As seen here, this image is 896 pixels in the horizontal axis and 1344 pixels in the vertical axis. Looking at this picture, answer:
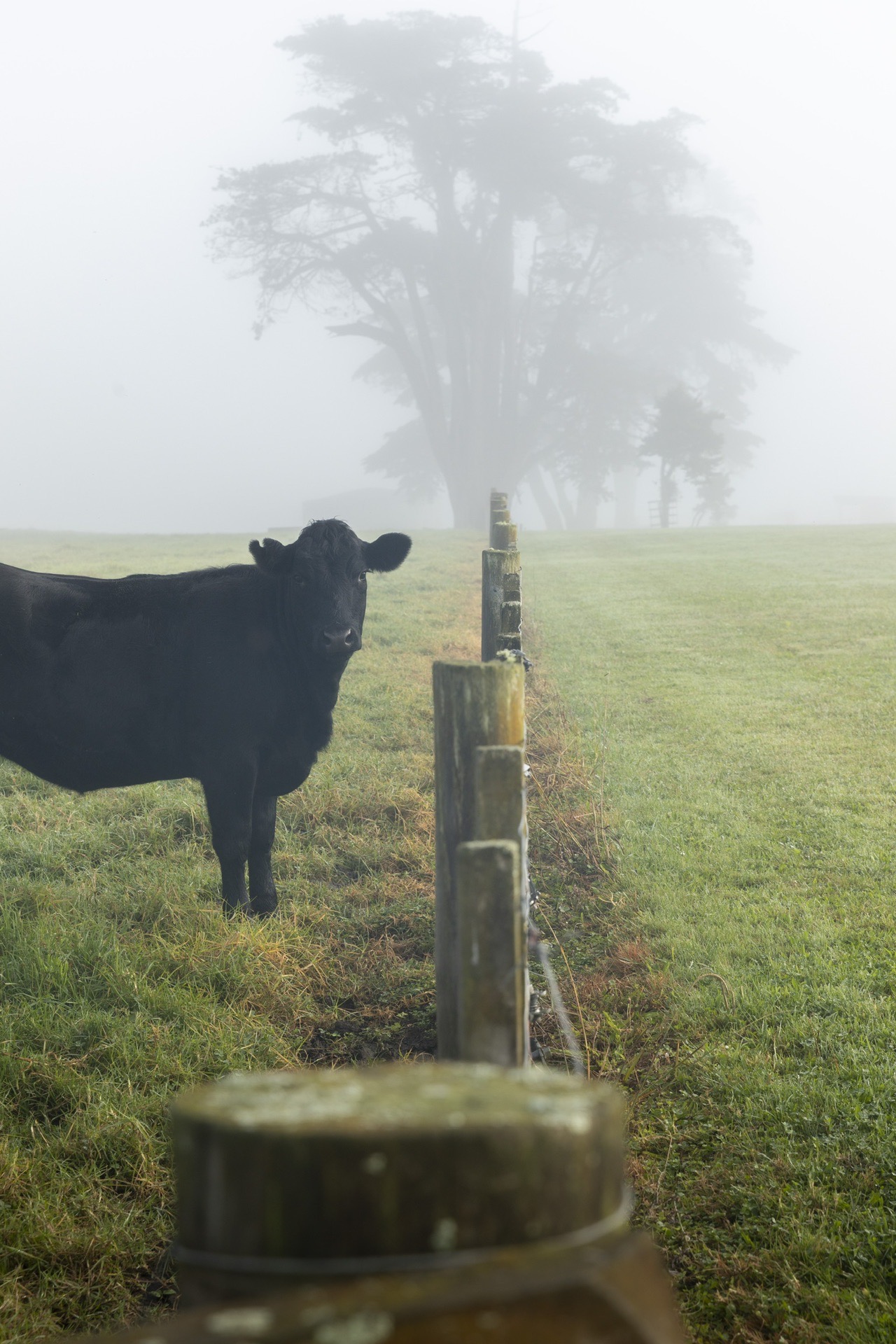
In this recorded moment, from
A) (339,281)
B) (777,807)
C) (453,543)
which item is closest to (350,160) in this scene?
(339,281)

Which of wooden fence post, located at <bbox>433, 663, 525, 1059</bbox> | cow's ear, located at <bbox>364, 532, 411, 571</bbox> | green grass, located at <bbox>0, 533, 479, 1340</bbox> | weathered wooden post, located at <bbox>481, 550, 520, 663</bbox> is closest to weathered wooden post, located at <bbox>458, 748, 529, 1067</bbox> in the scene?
wooden fence post, located at <bbox>433, 663, 525, 1059</bbox>

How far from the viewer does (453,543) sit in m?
27.5

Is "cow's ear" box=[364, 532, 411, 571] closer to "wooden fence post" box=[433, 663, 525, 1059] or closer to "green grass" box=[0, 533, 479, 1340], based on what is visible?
"green grass" box=[0, 533, 479, 1340]

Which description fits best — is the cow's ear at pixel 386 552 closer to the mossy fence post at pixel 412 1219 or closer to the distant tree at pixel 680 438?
the mossy fence post at pixel 412 1219

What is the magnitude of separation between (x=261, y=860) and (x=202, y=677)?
100 cm

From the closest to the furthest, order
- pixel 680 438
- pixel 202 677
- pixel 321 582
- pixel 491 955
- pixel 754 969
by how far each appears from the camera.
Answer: pixel 491 955, pixel 754 969, pixel 202 677, pixel 321 582, pixel 680 438

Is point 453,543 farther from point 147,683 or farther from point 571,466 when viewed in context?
point 147,683

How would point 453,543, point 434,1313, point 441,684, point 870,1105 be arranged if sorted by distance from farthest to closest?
point 453,543, point 870,1105, point 441,684, point 434,1313

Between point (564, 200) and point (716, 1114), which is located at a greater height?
point (564, 200)

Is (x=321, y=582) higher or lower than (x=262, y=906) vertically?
higher

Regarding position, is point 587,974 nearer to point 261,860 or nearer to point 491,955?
point 261,860

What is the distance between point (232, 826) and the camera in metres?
5.04

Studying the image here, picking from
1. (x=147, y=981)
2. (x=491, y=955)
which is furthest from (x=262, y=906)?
(x=491, y=955)

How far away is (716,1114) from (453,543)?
24.6 m
